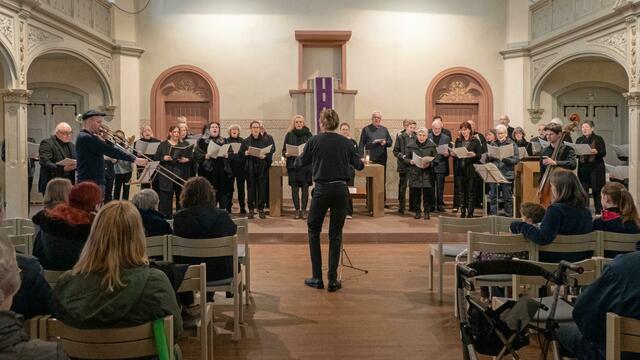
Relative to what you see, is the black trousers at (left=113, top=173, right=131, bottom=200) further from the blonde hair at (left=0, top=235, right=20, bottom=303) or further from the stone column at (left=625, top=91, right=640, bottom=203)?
the blonde hair at (left=0, top=235, right=20, bottom=303)

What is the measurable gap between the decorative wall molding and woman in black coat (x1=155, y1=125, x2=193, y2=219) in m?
6.53

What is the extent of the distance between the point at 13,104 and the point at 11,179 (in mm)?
1033

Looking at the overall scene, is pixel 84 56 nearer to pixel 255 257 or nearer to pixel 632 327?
pixel 255 257

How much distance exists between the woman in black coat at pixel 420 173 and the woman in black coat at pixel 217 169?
8.88 feet

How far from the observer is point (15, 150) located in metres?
8.19

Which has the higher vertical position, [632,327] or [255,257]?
[632,327]

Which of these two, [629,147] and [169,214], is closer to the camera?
[169,214]

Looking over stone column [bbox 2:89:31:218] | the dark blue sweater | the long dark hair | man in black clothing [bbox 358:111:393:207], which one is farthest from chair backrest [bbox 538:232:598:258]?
stone column [bbox 2:89:31:218]

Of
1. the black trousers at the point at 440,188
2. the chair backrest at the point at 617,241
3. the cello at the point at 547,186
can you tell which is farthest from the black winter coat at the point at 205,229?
the black trousers at the point at 440,188

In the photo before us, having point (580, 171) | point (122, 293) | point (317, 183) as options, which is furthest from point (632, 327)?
point (580, 171)

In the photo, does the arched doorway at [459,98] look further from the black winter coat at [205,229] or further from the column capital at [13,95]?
the black winter coat at [205,229]

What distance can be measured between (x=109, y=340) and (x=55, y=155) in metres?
5.79

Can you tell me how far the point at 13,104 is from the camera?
8203mm

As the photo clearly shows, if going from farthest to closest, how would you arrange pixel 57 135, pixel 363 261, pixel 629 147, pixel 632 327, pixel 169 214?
1. pixel 629 147
2. pixel 169 214
3. pixel 57 135
4. pixel 363 261
5. pixel 632 327
